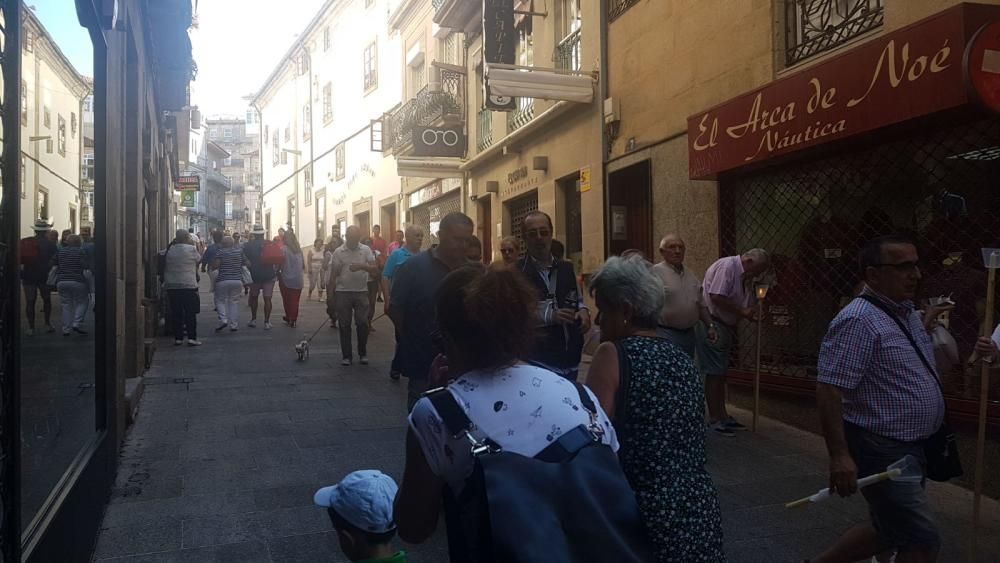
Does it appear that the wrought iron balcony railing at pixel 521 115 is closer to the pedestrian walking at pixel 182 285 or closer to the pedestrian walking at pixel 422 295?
the pedestrian walking at pixel 182 285

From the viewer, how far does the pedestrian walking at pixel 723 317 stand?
23.7 feet

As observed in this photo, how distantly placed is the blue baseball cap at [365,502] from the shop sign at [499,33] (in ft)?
43.2

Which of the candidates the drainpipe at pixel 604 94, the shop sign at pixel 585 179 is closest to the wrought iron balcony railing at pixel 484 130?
the shop sign at pixel 585 179

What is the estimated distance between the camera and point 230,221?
9869 cm

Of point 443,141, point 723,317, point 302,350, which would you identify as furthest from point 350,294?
point 443,141

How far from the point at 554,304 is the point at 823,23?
4.59 meters

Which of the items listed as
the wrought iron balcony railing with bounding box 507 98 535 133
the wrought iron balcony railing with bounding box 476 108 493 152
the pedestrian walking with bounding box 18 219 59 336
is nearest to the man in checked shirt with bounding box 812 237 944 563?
the pedestrian walking with bounding box 18 219 59 336

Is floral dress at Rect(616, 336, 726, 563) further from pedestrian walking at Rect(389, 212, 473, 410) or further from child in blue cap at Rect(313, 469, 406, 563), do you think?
pedestrian walking at Rect(389, 212, 473, 410)

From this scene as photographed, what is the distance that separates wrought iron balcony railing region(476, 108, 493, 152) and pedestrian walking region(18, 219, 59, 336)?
14.2 meters

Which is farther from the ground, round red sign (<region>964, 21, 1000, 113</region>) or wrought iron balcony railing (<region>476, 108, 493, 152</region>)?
wrought iron balcony railing (<region>476, 108, 493, 152</region>)

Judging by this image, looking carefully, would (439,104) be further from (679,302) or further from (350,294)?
(679,302)

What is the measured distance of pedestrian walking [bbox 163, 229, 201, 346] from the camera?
12406mm

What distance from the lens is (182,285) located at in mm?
12391

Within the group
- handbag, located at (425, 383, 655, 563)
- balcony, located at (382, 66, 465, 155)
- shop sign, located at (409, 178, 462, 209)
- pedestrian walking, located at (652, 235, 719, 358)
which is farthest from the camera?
shop sign, located at (409, 178, 462, 209)
